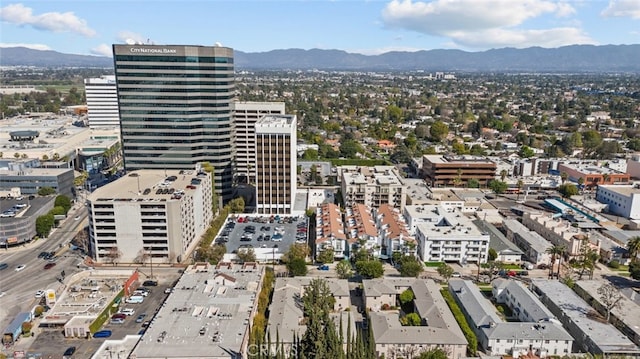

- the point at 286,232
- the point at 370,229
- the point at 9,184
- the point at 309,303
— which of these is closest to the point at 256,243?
the point at 286,232

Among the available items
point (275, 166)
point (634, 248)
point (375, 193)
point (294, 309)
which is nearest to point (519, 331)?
point (294, 309)

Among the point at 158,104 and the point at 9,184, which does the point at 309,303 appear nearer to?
the point at 158,104

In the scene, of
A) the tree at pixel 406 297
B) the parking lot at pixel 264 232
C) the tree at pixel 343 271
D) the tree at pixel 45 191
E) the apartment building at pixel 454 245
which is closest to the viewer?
the tree at pixel 406 297

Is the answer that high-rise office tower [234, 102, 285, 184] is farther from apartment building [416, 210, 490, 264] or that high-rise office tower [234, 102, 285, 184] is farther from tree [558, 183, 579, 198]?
tree [558, 183, 579, 198]

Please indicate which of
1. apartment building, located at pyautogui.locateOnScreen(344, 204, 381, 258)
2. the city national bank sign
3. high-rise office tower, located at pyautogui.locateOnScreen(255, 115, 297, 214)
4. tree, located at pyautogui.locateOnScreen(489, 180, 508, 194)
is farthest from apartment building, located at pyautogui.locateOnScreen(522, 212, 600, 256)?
the city national bank sign

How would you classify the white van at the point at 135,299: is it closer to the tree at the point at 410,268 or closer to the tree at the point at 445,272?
the tree at the point at 410,268

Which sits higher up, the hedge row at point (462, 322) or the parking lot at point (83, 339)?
the hedge row at point (462, 322)

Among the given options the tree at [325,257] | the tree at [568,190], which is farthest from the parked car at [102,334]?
the tree at [568,190]
